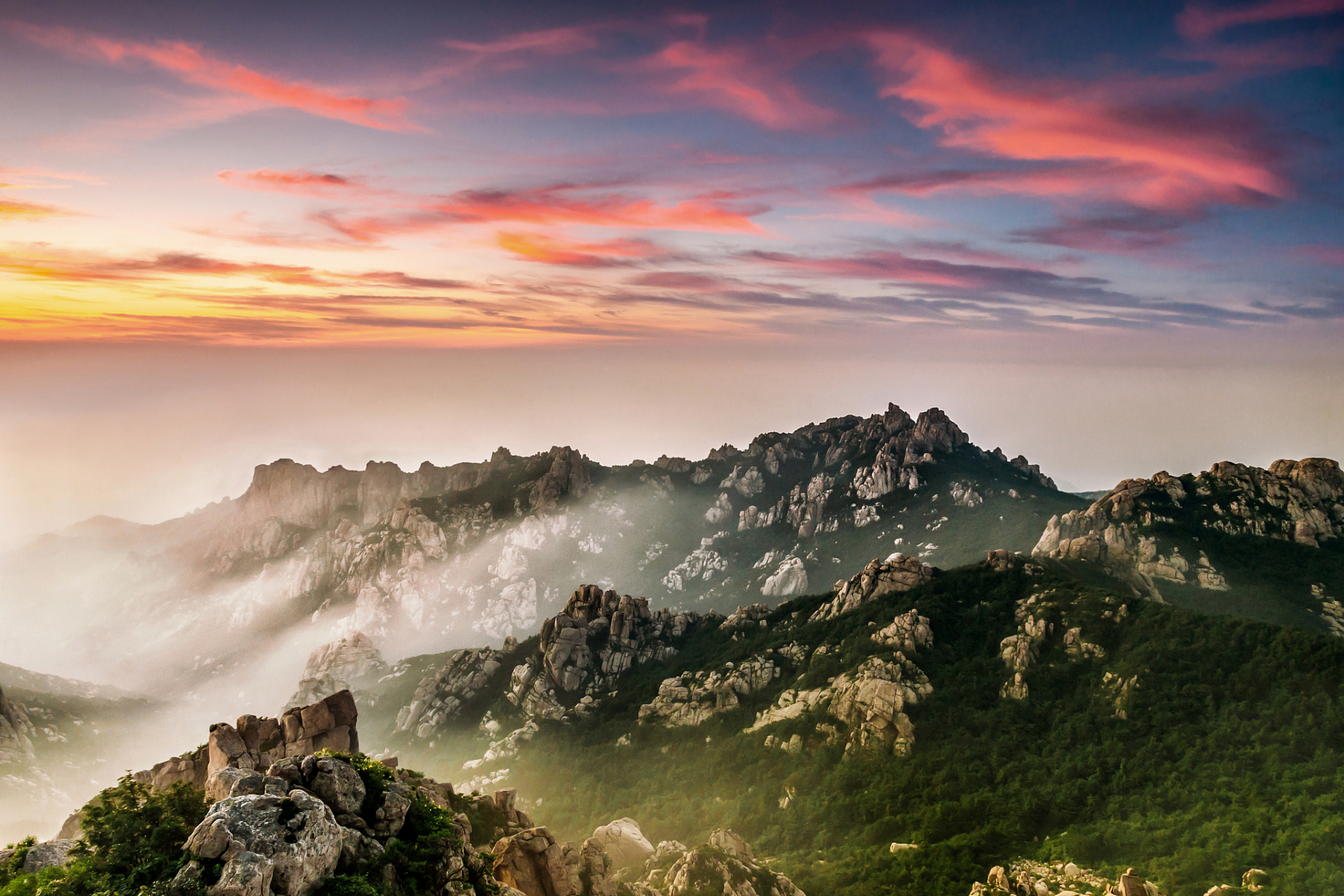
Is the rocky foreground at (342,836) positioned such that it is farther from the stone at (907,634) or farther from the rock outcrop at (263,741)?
the stone at (907,634)

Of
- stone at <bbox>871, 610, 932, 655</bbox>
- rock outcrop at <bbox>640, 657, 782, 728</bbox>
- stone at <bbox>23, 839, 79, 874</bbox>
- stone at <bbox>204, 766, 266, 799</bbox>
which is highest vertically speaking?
stone at <bbox>204, 766, 266, 799</bbox>

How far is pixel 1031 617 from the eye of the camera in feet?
495

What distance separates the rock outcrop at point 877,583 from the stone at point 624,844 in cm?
8497

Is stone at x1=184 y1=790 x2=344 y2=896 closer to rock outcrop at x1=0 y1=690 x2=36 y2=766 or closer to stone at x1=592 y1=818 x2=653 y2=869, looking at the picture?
stone at x1=592 y1=818 x2=653 y2=869

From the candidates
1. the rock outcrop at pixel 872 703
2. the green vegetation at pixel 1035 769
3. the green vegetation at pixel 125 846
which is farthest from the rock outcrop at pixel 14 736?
the rock outcrop at pixel 872 703

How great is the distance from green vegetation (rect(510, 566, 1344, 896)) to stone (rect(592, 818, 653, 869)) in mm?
22022

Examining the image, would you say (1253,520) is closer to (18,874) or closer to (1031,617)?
(1031,617)

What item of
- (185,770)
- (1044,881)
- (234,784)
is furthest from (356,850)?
(1044,881)

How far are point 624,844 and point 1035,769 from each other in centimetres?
7332

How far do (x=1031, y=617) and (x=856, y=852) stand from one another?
7135 centimetres

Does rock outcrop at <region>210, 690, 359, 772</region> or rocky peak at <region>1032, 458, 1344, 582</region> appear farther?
rocky peak at <region>1032, 458, 1344, 582</region>

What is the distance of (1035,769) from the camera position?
119000 millimetres

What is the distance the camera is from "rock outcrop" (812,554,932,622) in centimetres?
17988

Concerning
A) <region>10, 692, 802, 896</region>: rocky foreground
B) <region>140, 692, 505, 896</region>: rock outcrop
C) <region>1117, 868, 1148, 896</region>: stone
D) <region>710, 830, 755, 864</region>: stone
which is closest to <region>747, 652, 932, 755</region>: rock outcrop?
<region>710, 830, 755, 864</region>: stone
